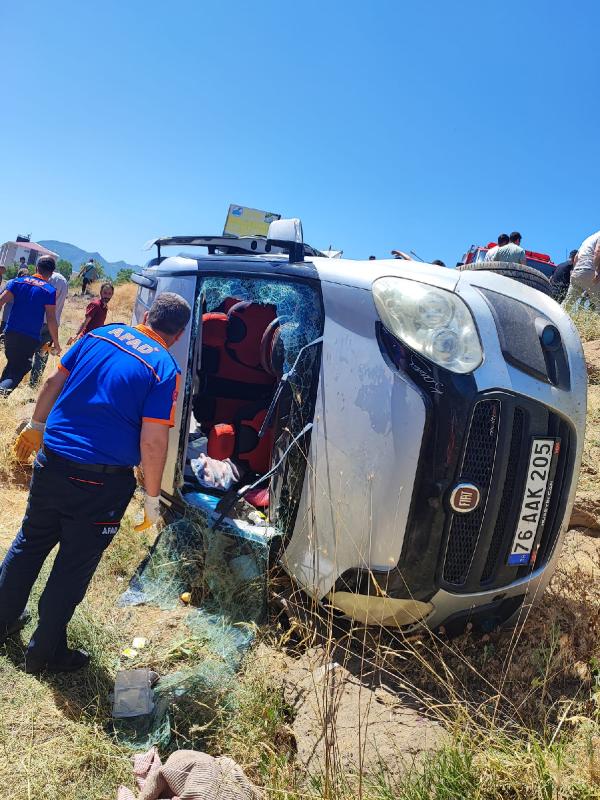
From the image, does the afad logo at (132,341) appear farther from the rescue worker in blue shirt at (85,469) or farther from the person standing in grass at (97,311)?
the person standing in grass at (97,311)

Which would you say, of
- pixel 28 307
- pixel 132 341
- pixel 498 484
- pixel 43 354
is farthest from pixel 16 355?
pixel 498 484

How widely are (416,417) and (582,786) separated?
1361mm

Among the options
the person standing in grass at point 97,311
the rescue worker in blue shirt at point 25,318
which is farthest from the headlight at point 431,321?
the person standing in grass at point 97,311

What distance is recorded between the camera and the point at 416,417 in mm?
2514

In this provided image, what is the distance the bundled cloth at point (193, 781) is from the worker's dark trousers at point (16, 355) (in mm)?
5827

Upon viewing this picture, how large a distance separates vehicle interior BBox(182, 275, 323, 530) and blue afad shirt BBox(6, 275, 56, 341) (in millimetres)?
3262

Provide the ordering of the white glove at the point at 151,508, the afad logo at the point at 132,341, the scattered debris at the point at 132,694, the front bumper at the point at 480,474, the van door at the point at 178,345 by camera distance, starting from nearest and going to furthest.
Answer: the front bumper at the point at 480,474
the scattered debris at the point at 132,694
the afad logo at the point at 132,341
the white glove at the point at 151,508
the van door at the point at 178,345

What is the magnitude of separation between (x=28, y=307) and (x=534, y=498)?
639cm

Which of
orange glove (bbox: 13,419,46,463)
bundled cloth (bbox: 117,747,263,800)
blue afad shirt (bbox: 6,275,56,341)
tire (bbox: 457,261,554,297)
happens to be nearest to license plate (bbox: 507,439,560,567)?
tire (bbox: 457,261,554,297)

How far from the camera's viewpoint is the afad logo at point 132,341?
9.18 ft

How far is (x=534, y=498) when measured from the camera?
8.52 feet

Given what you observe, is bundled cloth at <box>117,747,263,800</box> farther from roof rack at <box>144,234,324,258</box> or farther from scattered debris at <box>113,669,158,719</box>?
roof rack at <box>144,234,324,258</box>

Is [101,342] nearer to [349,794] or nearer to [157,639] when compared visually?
[157,639]

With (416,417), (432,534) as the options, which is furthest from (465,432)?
(432,534)
